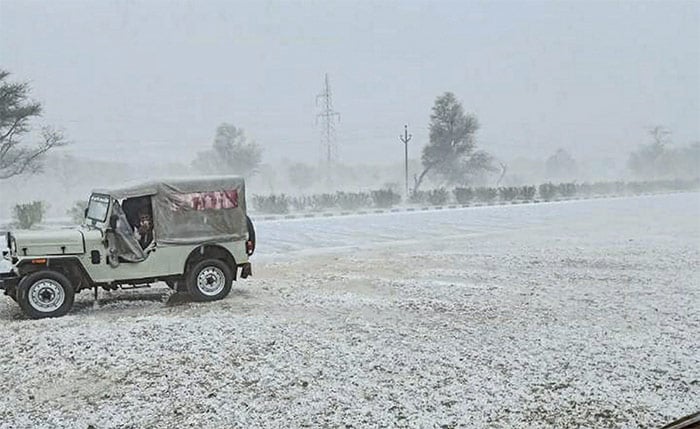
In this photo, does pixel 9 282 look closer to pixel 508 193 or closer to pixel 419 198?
Answer: pixel 419 198

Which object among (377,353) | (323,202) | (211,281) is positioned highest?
(323,202)

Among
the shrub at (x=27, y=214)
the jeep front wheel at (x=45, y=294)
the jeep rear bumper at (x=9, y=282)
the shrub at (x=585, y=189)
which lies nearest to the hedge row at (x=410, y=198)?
the shrub at (x=585, y=189)

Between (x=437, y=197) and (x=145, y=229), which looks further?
(x=437, y=197)

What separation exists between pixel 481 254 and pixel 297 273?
5.31 metres

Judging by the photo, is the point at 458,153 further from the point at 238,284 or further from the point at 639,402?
the point at 639,402

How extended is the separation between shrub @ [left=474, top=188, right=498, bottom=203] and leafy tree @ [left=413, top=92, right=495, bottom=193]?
32.3 ft

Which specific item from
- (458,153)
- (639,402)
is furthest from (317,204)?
(639,402)

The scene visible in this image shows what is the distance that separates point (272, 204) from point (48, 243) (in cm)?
3035

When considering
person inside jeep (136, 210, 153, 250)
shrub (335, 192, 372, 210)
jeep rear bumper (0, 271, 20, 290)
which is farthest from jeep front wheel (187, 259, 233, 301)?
shrub (335, 192, 372, 210)

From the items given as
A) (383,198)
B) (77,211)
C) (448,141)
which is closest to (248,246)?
(77,211)

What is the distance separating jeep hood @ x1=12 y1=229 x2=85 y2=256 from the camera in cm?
892

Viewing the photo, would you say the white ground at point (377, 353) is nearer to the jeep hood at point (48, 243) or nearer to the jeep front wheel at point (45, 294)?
the jeep front wheel at point (45, 294)

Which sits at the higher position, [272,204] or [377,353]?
[272,204]

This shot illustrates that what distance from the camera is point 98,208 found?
9.85 meters
